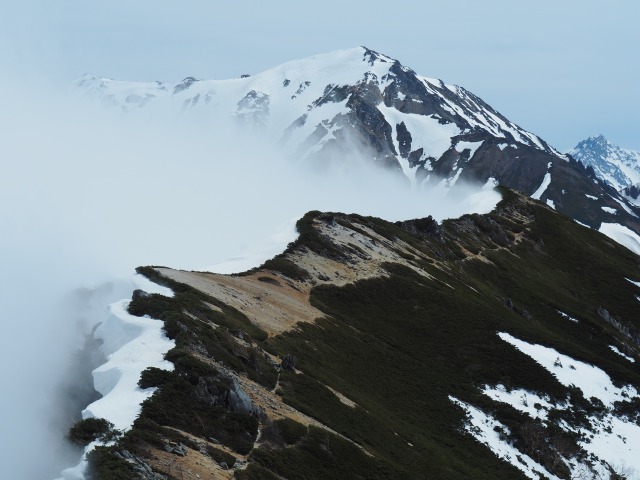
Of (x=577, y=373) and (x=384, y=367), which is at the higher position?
(x=577, y=373)

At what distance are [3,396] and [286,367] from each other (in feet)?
56.1

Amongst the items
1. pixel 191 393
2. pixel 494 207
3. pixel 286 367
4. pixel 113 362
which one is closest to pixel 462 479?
pixel 286 367

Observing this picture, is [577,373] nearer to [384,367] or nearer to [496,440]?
[496,440]

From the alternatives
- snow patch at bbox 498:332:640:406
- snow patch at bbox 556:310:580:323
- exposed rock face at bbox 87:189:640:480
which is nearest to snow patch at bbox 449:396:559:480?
exposed rock face at bbox 87:189:640:480

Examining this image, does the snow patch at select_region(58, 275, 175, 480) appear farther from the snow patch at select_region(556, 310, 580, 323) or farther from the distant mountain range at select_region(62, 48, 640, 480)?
the snow patch at select_region(556, 310, 580, 323)

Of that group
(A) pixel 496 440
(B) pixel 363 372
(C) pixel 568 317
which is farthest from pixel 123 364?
(C) pixel 568 317

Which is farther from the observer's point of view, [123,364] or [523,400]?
[523,400]

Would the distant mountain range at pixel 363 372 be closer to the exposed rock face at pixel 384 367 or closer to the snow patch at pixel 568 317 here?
the exposed rock face at pixel 384 367

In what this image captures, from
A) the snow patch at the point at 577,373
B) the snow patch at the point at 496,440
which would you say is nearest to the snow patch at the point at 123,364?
the snow patch at the point at 496,440

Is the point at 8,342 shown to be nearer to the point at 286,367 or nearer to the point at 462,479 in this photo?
the point at 286,367

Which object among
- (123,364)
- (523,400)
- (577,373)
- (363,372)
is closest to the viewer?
(123,364)

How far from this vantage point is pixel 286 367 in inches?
1833

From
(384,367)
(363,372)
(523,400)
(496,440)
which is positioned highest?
(523,400)

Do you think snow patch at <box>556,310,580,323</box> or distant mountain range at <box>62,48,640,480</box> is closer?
distant mountain range at <box>62,48,640,480</box>
